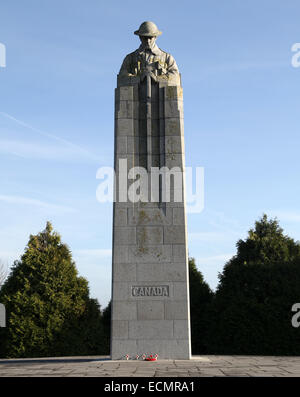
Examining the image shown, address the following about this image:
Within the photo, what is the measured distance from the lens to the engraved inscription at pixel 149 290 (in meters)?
15.3

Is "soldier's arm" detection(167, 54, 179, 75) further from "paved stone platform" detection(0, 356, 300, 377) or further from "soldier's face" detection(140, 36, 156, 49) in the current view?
"paved stone platform" detection(0, 356, 300, 377)

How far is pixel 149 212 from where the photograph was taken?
15852 millimetres

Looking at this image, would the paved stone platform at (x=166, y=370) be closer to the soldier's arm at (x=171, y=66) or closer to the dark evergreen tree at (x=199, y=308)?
the soldier's arm at (x=171, y=66)

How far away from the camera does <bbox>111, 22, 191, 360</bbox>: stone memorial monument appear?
49.5 feet

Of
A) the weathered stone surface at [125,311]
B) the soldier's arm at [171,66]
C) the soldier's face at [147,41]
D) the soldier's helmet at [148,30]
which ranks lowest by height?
the weathered stone surface at [125,311]

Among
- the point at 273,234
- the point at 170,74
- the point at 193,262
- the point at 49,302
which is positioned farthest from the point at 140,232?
the point at 273,234

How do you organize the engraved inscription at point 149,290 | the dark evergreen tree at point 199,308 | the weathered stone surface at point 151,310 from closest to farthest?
1. the weathered stone surface at point 151,310
2. the engraved inscription at point 149,290
3. the dark evergreen tree at point 199,308

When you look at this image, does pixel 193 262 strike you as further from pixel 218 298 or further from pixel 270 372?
pixel 270 372

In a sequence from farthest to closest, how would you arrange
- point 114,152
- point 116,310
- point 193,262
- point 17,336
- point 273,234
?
point 273,234 → point 193,262 → point 17,336 → point 114,152 → point 116,310

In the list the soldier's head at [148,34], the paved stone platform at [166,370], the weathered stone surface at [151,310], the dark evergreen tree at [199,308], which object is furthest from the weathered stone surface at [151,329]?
the dark evergreen tree at [199,308]

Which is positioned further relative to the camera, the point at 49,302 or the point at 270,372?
the point at 49,302

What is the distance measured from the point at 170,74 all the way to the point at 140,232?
6.01m

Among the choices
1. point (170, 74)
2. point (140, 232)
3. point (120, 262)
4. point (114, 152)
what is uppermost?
point (170, 74)

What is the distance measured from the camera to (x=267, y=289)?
24.3m
